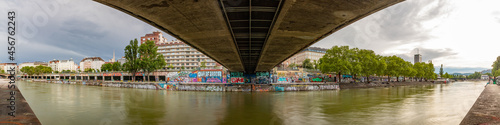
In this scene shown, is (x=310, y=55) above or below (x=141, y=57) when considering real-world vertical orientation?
above

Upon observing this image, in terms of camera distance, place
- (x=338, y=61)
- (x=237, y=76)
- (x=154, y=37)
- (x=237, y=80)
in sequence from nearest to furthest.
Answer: (x=338, y=61)
(x=237, y=80)
(x=237, y=76)
(x=154, y=37)

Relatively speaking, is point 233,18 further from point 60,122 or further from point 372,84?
point 372,84

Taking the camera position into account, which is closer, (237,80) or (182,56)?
(237,80)

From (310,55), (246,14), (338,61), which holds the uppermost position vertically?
(310,55)

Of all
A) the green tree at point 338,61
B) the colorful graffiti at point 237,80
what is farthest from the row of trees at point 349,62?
the colorful graffiti at point 237,80

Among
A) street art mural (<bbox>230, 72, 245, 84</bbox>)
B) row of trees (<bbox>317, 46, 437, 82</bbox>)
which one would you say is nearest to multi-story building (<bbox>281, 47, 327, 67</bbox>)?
row of trees (<bbox>317, 46, 437, 82</bbox>)

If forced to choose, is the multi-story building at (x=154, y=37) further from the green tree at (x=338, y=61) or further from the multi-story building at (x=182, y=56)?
the green tree at (x=338, y=61)

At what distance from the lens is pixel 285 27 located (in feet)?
54.0

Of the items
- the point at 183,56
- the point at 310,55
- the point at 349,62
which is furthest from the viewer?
the point at 310,55

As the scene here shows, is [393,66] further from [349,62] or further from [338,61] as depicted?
[338,61]

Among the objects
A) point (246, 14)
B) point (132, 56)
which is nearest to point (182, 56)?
point (132, 56)

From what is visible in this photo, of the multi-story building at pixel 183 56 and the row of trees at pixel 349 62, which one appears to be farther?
the multi-story building at pixel 183 56

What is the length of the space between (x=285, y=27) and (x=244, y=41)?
331 inches

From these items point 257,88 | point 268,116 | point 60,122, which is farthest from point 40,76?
point 268,116
